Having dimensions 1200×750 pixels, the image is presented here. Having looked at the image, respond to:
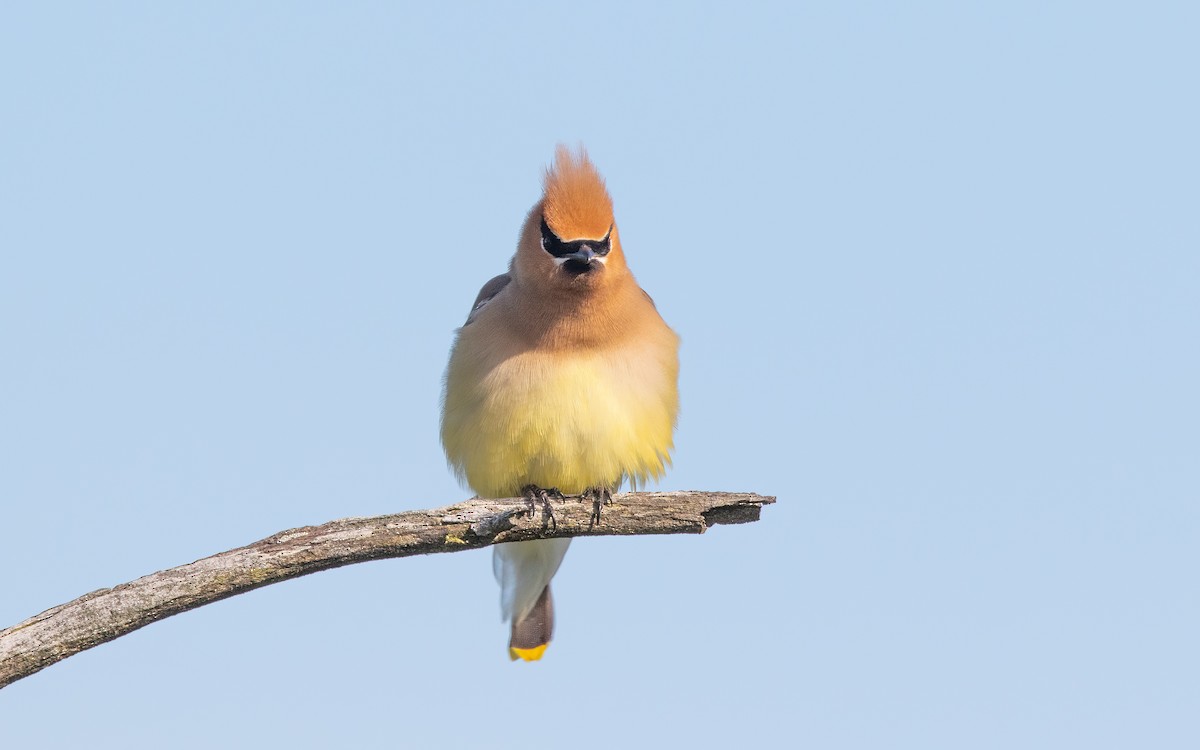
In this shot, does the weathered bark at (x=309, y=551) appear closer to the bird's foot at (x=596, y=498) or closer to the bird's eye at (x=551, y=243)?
the bird's foot at (x=596, y=498)

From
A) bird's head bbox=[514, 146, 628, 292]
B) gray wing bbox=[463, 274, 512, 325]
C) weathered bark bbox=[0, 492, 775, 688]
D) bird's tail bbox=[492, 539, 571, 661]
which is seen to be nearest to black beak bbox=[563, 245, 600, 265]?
bird's head bbox=[514, 146, 628, 292]

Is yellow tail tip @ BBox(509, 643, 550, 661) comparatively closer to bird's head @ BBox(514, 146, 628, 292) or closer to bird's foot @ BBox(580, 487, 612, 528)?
bird's foot @ BBox(580, 487, 612, 528)

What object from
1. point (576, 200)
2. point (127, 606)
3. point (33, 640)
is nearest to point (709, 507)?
point (576, 200)

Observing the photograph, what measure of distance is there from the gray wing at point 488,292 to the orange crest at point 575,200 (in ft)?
2.03

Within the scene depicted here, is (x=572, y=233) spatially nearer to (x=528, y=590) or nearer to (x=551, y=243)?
(x=551, y=243)

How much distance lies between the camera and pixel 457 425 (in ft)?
26.0

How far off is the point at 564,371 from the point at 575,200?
964 mm

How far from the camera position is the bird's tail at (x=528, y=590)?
28.4ft

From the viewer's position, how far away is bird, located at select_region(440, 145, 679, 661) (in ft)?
24.6

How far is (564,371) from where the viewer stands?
7.57 metres

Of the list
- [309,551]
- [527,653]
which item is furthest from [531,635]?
[309,551]

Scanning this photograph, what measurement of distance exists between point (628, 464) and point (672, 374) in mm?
763

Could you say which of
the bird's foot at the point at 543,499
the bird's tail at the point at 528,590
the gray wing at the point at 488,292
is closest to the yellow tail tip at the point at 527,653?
the bird's tail at the point at 528,590

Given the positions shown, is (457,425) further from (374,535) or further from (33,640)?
(33,640)
